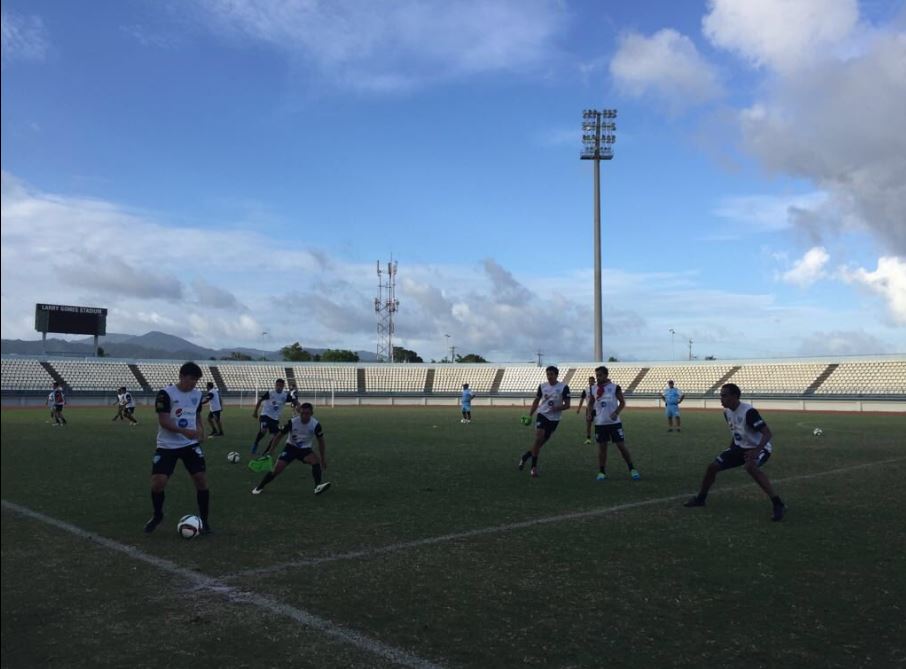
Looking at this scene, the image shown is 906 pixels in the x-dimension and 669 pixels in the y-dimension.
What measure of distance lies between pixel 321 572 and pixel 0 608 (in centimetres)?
462

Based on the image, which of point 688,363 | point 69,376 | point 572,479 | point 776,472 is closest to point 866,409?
point 688,363

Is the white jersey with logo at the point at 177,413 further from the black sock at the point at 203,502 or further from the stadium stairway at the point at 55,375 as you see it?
the stadium stairway at the point at 55,375

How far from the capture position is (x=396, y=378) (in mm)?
70312

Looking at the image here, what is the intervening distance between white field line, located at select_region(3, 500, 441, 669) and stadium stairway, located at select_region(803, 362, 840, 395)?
53.5 meters

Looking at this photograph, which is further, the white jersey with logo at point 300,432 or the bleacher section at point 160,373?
the bleacher section at point 160,373

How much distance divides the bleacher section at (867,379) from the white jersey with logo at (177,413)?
5182 centimetres

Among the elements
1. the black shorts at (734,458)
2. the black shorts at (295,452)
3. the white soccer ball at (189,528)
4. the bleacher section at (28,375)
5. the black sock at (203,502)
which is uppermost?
the bleacher section at (28,375)

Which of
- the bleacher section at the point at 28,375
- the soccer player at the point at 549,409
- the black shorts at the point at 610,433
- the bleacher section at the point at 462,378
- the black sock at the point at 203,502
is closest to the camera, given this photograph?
the black sock at the point at 203,502

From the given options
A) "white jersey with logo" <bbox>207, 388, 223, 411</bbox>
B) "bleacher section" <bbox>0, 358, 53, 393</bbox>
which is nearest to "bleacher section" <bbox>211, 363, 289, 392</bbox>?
"bleacher section" <bbox>0, 358, 53, 393</bbox>

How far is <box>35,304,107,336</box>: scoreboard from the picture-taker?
197 feet

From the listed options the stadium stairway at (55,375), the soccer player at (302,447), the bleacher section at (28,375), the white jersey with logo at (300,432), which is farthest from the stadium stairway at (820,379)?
the bleacher section at (28,375)

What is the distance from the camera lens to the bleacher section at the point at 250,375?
2590 inches

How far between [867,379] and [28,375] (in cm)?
6497

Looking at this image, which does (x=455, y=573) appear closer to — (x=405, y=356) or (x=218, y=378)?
(x=218, y=378)
